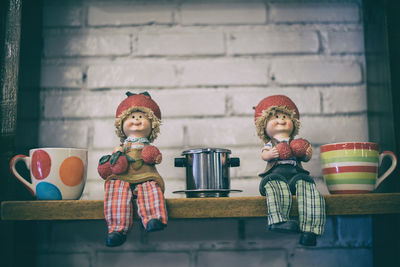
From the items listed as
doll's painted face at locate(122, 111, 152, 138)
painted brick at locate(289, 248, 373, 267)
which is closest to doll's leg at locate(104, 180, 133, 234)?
doll's painted face at locate(122, 111, 152, 138)

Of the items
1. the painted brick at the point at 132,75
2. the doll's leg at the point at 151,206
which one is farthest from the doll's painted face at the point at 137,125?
the painted brick at the point at 132,75

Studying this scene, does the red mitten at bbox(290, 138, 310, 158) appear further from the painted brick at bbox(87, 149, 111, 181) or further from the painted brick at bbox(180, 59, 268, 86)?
the painted brick at bbox(87, 149, 111, 181)

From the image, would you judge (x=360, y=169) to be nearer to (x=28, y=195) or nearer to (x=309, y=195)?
(x=309, y=195)

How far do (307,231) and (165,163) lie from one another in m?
0.41

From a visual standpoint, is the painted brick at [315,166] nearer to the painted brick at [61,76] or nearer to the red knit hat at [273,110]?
the red knit hat at [273,110]

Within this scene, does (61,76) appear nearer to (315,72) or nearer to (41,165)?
(41,165)

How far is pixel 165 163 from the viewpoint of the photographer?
0.96 meters

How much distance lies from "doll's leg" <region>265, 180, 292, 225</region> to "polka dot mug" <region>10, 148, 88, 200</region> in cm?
38

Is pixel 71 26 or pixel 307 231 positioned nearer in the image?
pixel 307 231

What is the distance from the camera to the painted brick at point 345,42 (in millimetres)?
1002

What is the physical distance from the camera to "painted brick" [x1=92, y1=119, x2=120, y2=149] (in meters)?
0.96

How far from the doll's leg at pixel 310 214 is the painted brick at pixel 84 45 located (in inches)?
23.1

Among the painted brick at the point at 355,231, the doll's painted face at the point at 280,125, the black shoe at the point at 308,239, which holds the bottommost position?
the painted brick at the point at 355,231

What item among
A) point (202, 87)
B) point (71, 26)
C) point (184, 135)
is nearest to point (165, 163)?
point (184, 135)
